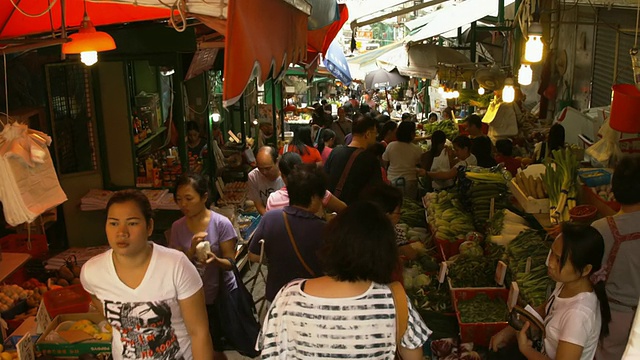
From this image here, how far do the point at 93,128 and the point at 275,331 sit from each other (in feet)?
17.7

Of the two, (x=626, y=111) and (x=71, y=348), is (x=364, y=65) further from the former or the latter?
(x=71, y=348)

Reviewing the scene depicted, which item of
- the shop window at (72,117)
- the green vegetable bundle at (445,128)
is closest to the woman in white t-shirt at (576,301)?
the shop window at (72,117)

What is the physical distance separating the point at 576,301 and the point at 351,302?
121 cm

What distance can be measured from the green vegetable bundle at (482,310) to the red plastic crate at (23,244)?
3928 mm

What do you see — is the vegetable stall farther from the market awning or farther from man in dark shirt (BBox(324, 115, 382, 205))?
the market awning

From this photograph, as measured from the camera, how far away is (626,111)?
4.76m

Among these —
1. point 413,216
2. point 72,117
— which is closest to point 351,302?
point 413,216

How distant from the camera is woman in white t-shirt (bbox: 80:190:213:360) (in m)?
3.06

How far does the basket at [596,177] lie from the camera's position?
491 centimetres

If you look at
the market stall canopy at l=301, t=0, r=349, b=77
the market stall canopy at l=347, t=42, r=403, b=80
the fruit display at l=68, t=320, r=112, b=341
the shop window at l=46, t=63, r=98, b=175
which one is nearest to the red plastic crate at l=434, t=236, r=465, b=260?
the market stall canopy at l=301, t=0, r=349, b=77

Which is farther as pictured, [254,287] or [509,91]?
[509,91]

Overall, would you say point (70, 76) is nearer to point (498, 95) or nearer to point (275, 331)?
point (275, 331)

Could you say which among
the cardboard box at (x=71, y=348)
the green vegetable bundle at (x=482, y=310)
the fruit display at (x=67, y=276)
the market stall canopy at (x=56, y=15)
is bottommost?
the green vegetable bundle at (x=482, y=310)

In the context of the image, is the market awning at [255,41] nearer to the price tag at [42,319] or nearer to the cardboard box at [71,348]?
the cardboard box at [71,348]
